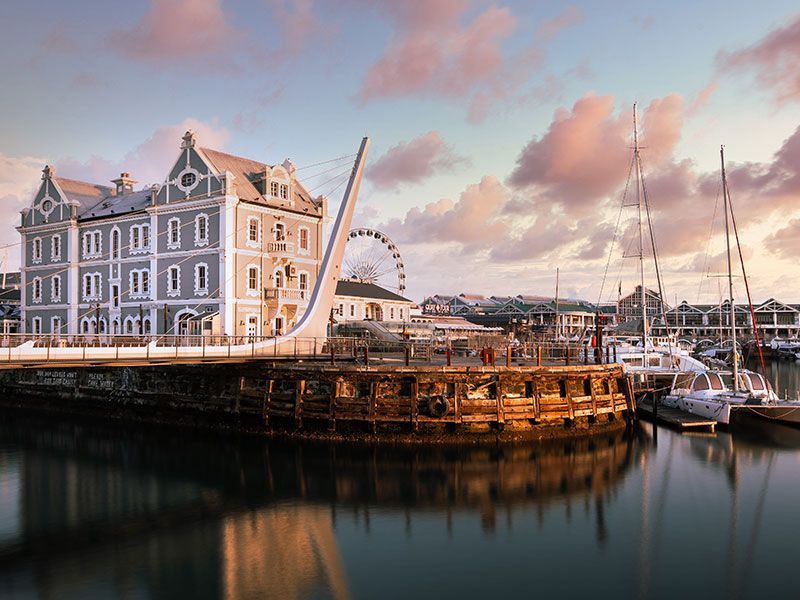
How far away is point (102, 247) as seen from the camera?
54.6m

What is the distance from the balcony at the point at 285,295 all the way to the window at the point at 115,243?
588 inches

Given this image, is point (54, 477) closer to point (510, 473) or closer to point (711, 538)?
point (510, 473)

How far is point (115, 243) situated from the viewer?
175ft

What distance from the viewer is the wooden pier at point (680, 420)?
120ft

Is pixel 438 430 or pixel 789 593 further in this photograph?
pixel 438 430

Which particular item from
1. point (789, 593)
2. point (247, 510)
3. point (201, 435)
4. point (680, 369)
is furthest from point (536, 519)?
point (680, 369)

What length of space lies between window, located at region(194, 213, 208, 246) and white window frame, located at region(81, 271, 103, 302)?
12.8m

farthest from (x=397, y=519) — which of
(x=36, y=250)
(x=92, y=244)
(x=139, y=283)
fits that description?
(x=36, y=250)

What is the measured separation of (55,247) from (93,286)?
269 inches

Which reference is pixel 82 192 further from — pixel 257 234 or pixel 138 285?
pixel 257 234

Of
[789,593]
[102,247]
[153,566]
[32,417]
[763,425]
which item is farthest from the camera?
[102,247]

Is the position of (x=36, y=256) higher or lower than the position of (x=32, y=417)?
higher

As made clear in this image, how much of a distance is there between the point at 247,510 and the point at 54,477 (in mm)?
11343

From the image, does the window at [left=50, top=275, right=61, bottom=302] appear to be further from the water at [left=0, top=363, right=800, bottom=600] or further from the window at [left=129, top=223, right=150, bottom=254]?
the water at [left=0, top=363, right=800, bottom=600]
